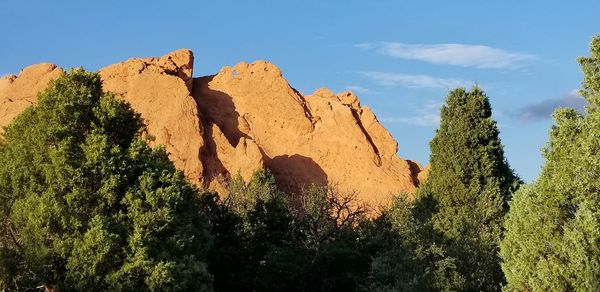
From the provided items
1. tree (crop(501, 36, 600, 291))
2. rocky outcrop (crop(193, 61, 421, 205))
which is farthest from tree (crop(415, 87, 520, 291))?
rocky outcrop (crop(193, 61, 421, 205))

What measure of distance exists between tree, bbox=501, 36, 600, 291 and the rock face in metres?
44.2

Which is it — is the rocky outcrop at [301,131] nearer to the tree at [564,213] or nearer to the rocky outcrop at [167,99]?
the rocky outcrop at [167,99]

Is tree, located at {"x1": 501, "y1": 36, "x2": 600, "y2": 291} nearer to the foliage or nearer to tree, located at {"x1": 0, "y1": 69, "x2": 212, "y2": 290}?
the foliage

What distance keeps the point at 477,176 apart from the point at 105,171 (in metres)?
16.8

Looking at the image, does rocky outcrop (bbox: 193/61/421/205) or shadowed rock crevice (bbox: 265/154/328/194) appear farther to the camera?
rocky outcrop (bbox: 193/61/421/205)

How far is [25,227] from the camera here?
72.8 feet

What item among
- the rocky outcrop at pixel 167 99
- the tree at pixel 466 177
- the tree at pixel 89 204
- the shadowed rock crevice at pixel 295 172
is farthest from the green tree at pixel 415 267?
the shadowed rock crevice at pixel 295 172

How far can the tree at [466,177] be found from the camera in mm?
31219

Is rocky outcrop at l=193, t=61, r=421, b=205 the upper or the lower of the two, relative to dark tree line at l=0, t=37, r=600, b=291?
upper

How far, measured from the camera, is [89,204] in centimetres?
2214

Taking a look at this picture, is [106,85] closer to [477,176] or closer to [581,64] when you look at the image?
[477,176]

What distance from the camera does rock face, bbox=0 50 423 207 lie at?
65.6 meters

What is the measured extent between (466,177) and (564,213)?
47.8 feet

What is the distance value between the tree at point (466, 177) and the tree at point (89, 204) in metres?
11.9
